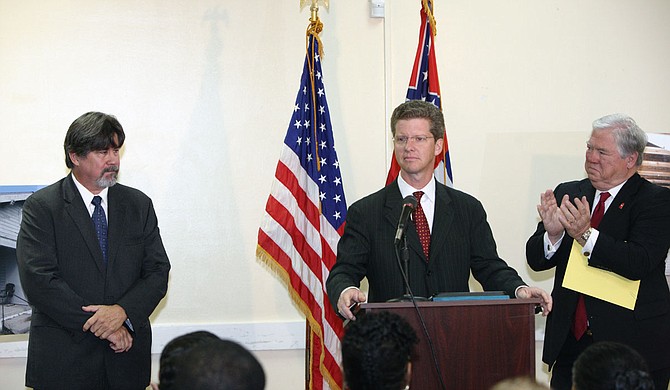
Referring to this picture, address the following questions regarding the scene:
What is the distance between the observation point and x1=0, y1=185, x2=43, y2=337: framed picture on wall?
15.1ft

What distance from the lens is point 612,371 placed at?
1.75 metres

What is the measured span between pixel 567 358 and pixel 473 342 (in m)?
0.98

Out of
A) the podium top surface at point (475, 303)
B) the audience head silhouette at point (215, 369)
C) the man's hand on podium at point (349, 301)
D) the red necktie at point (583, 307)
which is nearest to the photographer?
the audience head silhouette at point (215, 369)

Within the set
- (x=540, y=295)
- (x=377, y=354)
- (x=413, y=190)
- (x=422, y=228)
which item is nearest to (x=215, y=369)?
(x=377, y=354)

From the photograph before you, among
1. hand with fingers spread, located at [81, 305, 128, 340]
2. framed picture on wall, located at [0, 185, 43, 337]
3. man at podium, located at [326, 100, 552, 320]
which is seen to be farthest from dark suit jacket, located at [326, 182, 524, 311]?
framed picture on wall, located at [0, 185, 43, 337]

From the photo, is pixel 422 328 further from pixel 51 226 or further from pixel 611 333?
pixel 51 226

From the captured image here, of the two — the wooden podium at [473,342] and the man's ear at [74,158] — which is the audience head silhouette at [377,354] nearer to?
the wooden podium at [473,342]

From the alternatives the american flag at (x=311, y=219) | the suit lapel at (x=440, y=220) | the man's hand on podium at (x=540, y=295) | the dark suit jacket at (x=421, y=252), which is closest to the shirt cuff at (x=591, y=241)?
the dark suit jacket at (x=421, y=252)

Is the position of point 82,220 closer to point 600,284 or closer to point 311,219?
point 311,219

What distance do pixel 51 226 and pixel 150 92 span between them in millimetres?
1647

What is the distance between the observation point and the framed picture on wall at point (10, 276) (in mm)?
4598

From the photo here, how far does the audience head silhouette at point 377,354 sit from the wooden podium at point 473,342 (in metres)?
0.74

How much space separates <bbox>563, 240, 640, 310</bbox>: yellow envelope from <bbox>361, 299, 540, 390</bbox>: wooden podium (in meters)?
0.74

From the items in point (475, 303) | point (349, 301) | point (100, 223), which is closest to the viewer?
point (475, 303)
